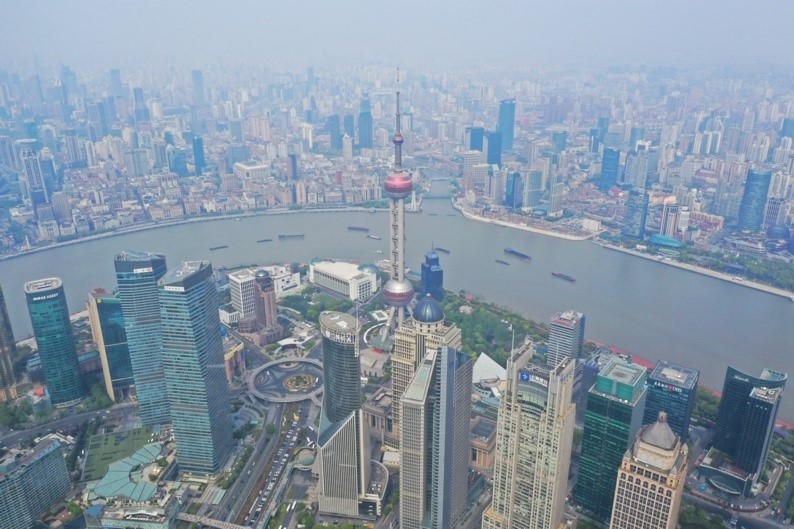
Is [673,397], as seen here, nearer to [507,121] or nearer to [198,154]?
[198,154]

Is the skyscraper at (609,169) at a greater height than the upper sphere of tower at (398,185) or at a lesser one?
lesser

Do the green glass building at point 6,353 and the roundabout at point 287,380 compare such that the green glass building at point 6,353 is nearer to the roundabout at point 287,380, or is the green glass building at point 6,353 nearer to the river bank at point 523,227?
the roundabout at point 287,380

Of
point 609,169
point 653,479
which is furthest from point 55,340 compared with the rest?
point 609,169

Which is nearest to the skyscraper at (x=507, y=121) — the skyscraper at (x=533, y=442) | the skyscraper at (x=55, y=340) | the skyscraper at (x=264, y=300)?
the skyscraper at (x=264, y=300)

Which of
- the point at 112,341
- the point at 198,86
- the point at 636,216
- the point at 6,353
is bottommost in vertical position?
the point at 636,216

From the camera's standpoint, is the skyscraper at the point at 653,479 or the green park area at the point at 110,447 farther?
the green park area at the point at 110,447
